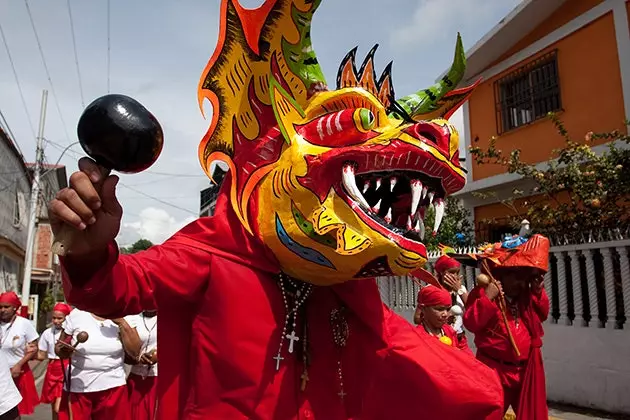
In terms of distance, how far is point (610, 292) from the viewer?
6.08m

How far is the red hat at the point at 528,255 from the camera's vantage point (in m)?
4.88

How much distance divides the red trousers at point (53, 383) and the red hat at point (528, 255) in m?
4.55

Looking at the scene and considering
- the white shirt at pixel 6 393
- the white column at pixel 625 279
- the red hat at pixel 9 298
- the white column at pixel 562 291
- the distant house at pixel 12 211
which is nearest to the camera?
the white shirt at pixel 6 393

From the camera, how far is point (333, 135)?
2.08 m

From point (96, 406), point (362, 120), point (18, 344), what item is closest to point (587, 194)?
point (96, 406)

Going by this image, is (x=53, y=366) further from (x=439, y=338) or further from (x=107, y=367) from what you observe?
(x=439, y=338)

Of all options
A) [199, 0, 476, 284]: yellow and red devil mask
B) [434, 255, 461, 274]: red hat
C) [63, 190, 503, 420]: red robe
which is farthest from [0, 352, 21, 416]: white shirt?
[434, 255, 461, 274]: red hat

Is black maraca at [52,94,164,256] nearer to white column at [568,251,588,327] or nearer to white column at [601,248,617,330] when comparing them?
white column at [601,248,617,330]

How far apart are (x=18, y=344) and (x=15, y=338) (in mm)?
73

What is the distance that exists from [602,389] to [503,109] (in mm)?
6593

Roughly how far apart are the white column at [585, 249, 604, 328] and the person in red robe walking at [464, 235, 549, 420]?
1.50 meters

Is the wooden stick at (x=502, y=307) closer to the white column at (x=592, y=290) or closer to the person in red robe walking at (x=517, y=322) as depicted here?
the person in red robe walking at (x=517, y=322)

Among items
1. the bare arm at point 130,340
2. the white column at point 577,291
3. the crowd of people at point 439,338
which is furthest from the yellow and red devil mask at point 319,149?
the white column at point 577,291

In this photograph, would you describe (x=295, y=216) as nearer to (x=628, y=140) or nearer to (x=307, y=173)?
(x=307, y=173)
